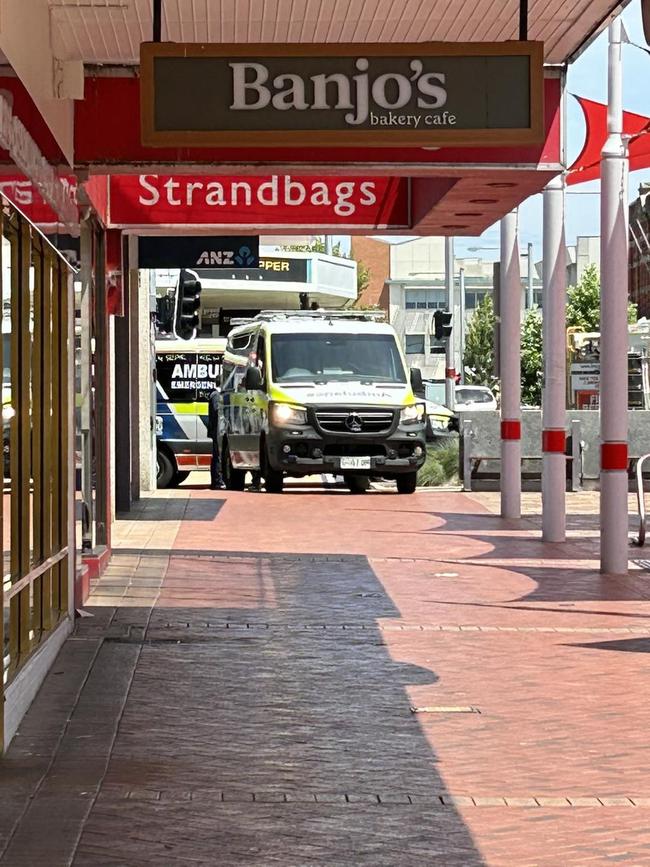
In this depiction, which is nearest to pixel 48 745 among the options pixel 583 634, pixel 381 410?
pixel 583 634

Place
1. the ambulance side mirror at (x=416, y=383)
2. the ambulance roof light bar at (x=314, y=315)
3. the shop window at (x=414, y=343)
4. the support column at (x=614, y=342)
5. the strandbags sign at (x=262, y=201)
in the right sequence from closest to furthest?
1. the support column at (x=614, y=342)
2. the strandbags sign at (x=262, y=201)
3. the ambulance side mirror at (x=416, y=383)
4. the ambulance roof light bar at (x=314, y=315)
5. the shop window at (x=414, y=343)

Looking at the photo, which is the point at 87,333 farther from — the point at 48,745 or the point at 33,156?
the point at 48,745

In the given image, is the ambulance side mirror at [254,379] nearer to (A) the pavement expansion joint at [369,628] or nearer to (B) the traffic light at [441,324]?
(B) the traffic light at [441,324]

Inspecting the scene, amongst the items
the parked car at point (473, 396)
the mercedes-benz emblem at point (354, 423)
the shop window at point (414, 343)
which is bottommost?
the parked car at point (473, 396)

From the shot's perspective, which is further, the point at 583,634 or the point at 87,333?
the point at 87,333

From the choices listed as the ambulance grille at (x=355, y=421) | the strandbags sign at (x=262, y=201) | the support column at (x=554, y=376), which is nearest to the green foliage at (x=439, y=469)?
the ambulance grille at (x=355, y=421)

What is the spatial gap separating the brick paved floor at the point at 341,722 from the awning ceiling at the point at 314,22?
11.9 ft

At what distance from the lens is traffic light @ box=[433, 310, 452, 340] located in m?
37.5

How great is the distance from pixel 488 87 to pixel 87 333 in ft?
17.1

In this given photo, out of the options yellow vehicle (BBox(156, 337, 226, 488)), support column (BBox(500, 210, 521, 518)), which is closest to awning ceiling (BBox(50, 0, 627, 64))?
support column (BBox(500, 210, 521, 518))

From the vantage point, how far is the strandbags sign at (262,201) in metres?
15.1

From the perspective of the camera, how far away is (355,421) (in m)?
25.2

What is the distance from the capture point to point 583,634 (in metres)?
10.9

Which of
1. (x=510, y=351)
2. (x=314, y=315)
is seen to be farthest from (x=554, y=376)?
(x=314, y=315)
